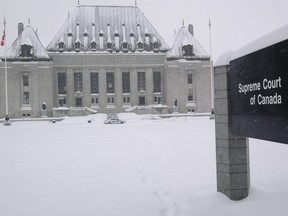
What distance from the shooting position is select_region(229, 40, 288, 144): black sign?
4352 mm

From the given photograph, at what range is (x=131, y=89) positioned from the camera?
5919 cm

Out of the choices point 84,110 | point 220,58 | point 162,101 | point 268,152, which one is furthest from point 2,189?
point 162,101

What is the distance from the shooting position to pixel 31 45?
56.5 metres

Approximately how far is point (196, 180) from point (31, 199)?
3.81 metres

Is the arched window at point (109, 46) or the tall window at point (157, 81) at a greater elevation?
the arched window at point (109, 46)

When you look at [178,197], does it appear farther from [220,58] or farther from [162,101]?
[162,101]

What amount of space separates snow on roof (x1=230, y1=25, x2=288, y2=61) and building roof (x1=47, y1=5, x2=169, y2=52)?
54.2m

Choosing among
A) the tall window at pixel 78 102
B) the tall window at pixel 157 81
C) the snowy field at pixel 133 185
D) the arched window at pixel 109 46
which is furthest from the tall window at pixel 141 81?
the snowy field at pixel 133 185

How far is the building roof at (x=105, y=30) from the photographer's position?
5866 cm

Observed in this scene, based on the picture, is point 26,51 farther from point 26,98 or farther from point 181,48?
point 181,48

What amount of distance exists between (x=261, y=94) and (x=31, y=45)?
56434mm

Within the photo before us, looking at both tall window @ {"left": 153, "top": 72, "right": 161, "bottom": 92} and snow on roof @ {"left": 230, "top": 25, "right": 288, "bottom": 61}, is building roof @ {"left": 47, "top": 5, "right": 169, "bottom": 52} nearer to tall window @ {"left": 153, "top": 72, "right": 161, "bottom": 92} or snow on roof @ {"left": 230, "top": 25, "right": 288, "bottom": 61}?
tall window @ {"left": 153, "top": 72, "right": 161, "bottom": 92}

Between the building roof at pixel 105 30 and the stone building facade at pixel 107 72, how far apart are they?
18cm

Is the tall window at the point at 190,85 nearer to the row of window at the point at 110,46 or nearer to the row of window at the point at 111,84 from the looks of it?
the row of window at the point at 111,84
